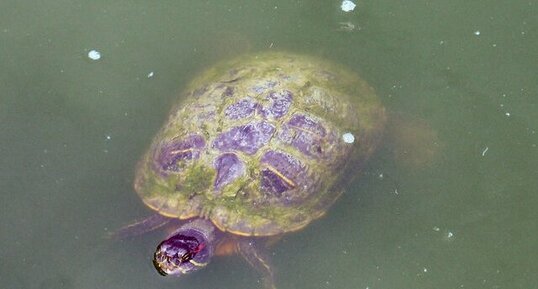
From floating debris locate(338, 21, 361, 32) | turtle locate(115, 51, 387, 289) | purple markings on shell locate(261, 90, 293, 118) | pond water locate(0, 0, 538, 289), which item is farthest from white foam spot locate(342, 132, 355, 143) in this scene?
floating debris locate(338, 21, 361, 32)

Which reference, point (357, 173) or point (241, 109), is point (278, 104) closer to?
point (241, 109)

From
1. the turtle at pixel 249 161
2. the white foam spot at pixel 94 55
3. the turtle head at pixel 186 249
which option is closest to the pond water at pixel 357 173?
the white foam spot at pixel 94 55

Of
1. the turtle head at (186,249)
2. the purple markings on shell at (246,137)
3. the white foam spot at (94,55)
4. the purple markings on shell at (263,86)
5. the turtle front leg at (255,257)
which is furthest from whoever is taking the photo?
the white foam spot at (94,55)

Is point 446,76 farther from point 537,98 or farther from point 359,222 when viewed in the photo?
point 359,222

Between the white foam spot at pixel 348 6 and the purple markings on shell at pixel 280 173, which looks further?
the white foam spot at pixel 348 6

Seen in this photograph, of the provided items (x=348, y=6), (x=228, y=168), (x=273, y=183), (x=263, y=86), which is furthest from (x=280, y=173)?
(x=348, y=6)

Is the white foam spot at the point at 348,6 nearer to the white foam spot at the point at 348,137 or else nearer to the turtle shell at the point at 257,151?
the turtle shell at the point at 257,151

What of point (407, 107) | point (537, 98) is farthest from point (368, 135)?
point (537, 98)
